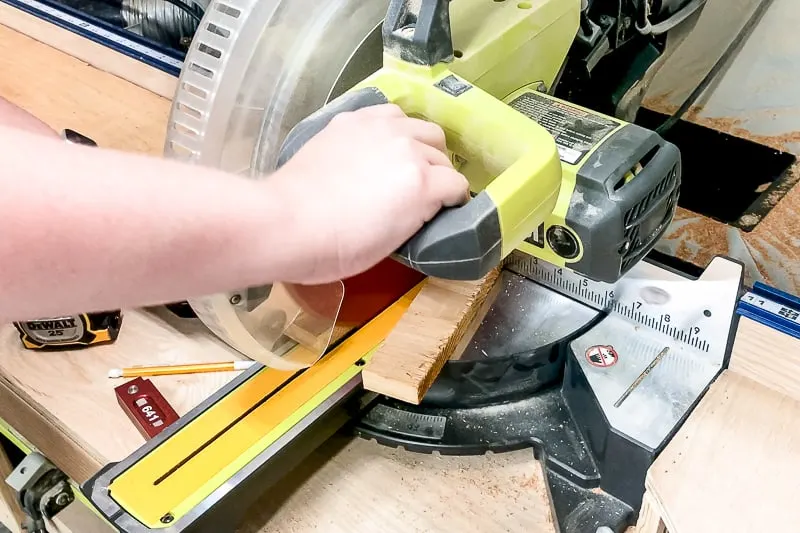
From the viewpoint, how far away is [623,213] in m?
0.59

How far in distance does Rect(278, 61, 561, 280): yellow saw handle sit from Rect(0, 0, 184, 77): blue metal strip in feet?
2.25

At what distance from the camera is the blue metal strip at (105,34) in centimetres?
120

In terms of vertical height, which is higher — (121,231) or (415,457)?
(121,231)

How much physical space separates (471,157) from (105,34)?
93cm

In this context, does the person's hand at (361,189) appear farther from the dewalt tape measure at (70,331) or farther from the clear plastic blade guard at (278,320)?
the dewalt tape measure at (70,331)

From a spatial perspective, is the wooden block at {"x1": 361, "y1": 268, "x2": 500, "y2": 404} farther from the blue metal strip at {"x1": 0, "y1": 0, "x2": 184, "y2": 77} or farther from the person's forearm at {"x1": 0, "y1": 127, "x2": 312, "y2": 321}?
the blue metal strip at {"x1": 0, "y1": 0, "x2": 184, "y2": 77}

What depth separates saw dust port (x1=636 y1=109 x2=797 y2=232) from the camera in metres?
1.20

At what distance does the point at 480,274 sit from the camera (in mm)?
530

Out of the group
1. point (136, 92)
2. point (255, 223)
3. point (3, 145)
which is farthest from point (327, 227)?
point (136, 92)

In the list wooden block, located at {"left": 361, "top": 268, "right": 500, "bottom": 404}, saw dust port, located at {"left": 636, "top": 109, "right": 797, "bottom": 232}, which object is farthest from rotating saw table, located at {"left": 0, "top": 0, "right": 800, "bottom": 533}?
saw dust port, located at {"left": 636, "top": 109, "right": 797, "bottom": 232}

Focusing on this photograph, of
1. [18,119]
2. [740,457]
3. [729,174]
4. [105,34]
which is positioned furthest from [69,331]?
[729,174]

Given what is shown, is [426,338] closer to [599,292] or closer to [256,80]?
[599,292]

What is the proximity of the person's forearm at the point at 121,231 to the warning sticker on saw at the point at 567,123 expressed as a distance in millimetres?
289

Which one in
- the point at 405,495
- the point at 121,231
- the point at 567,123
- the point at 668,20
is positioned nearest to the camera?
the point at 121,231
